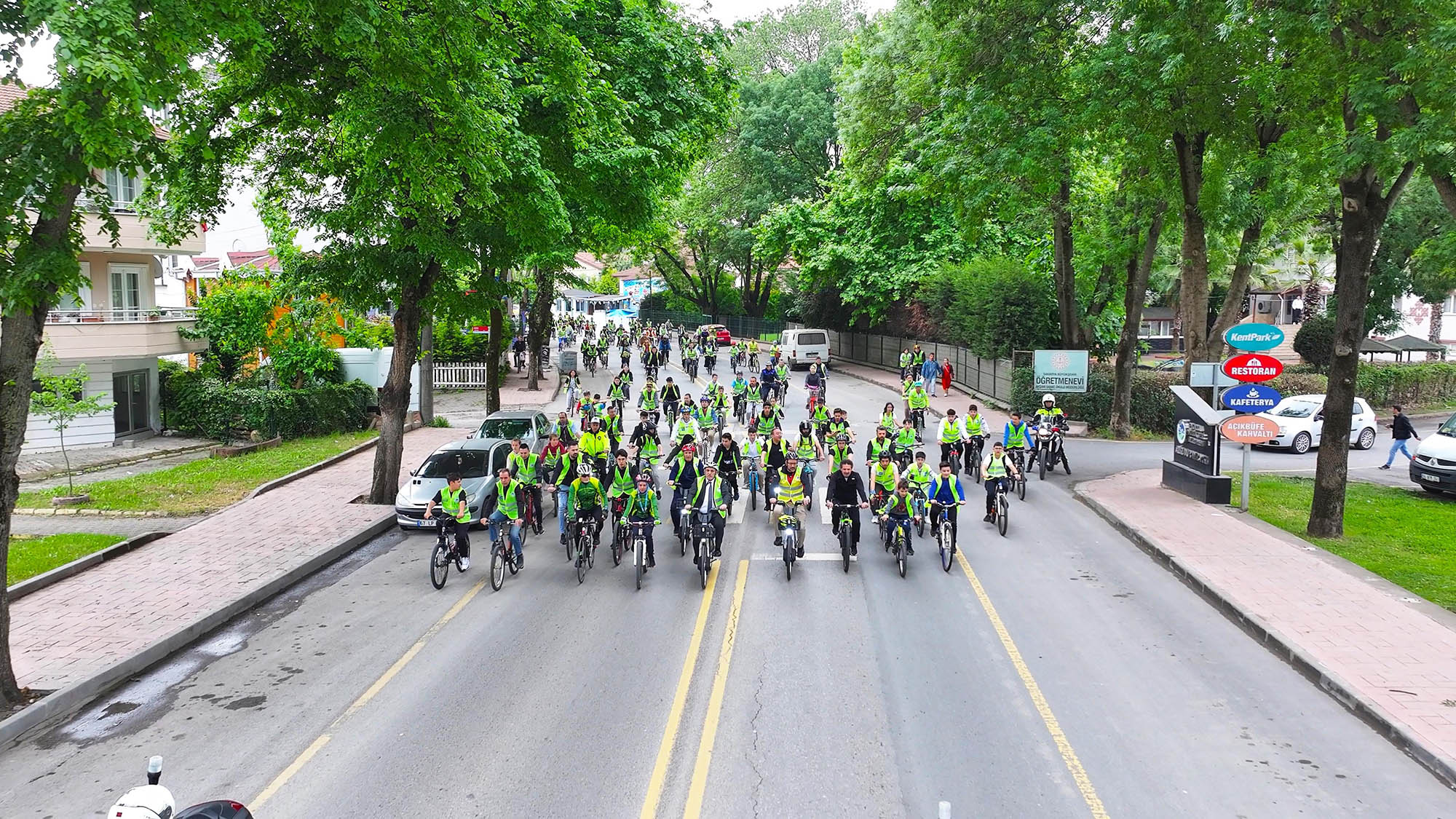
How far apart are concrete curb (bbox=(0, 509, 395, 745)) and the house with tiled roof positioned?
13282 millimetres

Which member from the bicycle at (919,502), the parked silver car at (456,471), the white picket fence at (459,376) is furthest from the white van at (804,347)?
the bicycle at (919,502)

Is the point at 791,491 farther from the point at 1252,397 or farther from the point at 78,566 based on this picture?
the point at 78,566

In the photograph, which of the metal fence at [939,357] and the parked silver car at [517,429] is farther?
the metal fence at [939,357]

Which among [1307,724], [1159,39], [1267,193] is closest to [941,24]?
[1159,39]

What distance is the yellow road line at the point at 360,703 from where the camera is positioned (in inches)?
285

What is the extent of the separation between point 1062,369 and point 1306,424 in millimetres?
6221

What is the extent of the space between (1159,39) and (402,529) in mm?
15666

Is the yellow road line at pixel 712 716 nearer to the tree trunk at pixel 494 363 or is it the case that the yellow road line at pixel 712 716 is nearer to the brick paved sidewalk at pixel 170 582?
the brick paved sidewalk at pixel 170 582

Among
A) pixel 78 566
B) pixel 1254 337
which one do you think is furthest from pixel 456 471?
pixel 1254 337

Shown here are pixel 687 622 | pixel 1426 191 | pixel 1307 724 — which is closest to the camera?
pixel 1307 724

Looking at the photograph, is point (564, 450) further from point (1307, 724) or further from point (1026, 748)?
point (1307, 724)

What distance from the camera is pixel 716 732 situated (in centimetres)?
809

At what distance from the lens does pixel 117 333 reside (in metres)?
25.4

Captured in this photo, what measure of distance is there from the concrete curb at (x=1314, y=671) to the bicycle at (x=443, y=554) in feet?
32.2
